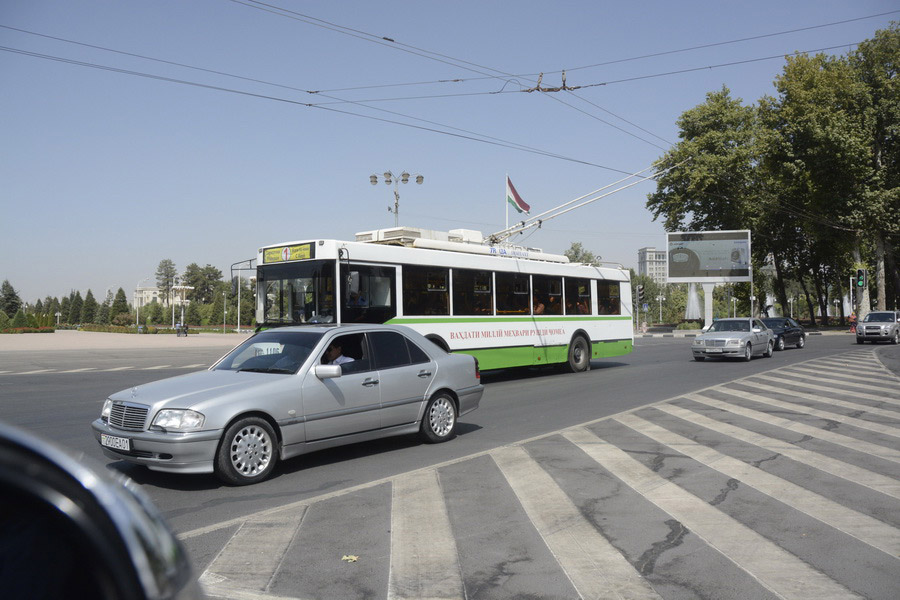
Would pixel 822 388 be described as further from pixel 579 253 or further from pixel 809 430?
pixel 579 253

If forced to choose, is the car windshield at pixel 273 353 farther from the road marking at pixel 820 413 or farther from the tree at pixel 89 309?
the tree at pixel 89 309

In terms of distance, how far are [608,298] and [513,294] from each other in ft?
16.5

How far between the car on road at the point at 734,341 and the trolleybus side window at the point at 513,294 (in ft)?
28.9

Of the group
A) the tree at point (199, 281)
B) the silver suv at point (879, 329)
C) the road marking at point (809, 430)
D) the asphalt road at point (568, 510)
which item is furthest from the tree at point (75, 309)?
the road marking at point (809, 430)

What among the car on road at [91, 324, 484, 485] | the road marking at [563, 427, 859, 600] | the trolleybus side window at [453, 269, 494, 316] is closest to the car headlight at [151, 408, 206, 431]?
the car on road at [91, 324, 484, 485]

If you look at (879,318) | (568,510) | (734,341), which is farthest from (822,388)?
(879,318)

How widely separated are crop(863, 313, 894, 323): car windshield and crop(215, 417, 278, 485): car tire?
3606 centimetres

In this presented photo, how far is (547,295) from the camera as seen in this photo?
19766mm

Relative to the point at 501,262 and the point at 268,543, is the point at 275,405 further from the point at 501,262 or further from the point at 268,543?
the point at 501,262

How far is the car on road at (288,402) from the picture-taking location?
6.87 m

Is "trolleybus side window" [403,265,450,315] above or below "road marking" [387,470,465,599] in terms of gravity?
above

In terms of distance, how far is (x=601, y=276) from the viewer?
22016 millimetres

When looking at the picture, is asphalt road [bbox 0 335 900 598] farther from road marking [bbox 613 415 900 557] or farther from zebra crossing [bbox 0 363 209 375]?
zebra crossing [bbox 0 363 209 375]

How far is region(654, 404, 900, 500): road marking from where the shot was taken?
22.8 feet
